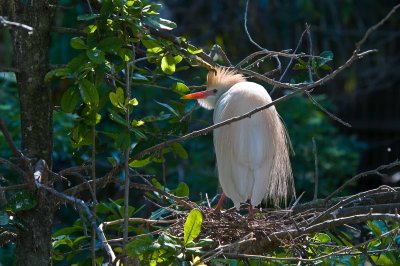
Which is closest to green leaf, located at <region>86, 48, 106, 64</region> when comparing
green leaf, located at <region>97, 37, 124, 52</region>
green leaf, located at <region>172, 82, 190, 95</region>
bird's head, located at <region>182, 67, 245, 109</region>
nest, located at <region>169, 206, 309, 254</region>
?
green leaf, located at <region>97, 37, 124, 52</region>

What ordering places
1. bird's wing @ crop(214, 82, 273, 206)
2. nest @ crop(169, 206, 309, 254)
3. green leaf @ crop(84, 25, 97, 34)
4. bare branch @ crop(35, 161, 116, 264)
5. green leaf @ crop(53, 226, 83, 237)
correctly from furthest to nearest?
bird's wing @ crop(214, 82, 273, 206) → green leaf @ crop(53, 226, 83, 237) → nest @ crop(169, 206, 309, 254) → green leaf @ crop(84, 25, 97, 34) → bare branch @ crop(35, 161, 116, 264)

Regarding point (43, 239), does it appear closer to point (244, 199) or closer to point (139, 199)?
point (244, 199)

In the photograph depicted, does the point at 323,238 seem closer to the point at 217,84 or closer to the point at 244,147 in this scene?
the point at 244,147

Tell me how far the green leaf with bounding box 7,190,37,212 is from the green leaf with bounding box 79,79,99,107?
30cm

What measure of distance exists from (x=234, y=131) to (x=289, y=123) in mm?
2201

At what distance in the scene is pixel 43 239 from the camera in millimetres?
2129

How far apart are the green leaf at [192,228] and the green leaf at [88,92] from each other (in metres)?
0.39

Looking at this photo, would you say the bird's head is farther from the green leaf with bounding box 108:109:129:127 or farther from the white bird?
the green leaf with bounding box 108:109:129:127

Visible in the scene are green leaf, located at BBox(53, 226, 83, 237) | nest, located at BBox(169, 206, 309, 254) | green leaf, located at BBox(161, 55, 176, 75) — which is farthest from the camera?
green leaf, located at BBox(53, 226, 83, 237)

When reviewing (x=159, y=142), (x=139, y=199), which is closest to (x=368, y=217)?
(x=159, y=142)

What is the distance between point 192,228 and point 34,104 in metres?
0.57

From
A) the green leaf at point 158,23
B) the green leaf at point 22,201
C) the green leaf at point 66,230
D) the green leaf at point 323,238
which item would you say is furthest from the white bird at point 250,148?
the green leaf at point 22,201

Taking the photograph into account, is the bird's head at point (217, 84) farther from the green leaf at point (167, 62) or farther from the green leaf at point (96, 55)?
the green leaf at point (96, 55)

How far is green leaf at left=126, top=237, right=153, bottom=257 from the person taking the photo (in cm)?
188
